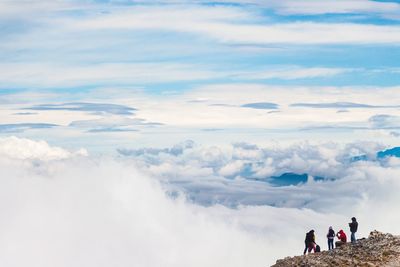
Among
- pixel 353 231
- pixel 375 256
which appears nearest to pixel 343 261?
pixel 375 256

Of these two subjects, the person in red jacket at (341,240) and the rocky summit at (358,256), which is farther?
the person in red jacket at (341,240)

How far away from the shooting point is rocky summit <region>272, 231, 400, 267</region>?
10931 centimetres

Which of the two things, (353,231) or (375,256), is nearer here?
(375,256)

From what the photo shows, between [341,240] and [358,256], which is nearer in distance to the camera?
[358,256]

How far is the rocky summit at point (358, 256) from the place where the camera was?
109312 millimetres

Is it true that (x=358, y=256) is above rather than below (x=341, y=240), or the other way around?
below

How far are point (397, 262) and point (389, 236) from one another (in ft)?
52.0

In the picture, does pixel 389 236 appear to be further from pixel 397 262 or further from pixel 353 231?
pixel 397 262

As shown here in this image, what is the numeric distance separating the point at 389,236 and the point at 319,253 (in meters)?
17.0

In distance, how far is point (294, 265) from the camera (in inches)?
4387

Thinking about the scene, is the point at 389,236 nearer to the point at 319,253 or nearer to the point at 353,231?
the point at 353,231

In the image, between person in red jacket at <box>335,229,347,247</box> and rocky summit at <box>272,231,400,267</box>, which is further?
person in red jacket at <box>335,229,347,247</box>

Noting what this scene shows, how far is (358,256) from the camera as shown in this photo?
112500 mm

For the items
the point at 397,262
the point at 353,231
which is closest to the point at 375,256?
the point at 397,262
